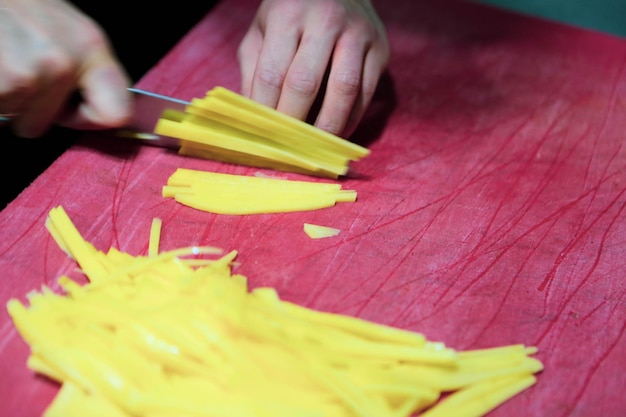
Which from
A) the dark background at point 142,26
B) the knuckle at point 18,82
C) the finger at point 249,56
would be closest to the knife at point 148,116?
the knuckle at point 18,82

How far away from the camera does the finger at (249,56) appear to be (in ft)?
5.93

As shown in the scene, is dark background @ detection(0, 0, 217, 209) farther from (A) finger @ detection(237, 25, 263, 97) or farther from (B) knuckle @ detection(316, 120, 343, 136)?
(B) knuckle @ detection(316, 120, 343, 136)

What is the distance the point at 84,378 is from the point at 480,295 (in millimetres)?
823


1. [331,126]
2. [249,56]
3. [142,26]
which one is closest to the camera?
[331,126]

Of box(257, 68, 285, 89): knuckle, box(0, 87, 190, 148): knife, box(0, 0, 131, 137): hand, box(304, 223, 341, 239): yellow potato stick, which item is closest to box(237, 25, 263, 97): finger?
box(257, 68, 285, 89): knuckle

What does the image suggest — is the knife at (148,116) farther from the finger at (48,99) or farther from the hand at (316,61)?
the hand at (316,61)

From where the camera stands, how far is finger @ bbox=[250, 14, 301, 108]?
1.67 metres

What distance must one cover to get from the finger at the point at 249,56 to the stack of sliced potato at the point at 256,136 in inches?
7.8

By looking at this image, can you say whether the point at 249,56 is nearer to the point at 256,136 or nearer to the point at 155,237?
the point at 256,136

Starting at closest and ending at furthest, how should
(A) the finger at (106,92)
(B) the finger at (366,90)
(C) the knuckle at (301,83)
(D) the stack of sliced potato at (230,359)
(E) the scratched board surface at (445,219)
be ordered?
(D) the stack of sliced potato at (230,359)
(E) the scratched board surface at (445,219)
(A) the finger at (106,92)
(C) the knuckle at (301,83)
(B) the finger at (366,90)

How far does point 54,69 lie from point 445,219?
0.97 m

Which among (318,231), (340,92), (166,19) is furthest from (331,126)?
(166,19)

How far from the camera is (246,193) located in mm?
1585

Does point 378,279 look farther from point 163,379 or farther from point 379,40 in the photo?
point 379,40
